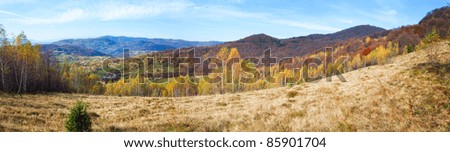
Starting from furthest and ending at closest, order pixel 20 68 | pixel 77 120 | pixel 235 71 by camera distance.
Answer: pixel 235 71
pixel 20 68
pixel 77 120

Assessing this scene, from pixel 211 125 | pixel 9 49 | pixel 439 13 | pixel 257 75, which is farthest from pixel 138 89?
pixel 439 13

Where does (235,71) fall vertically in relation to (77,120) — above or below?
below

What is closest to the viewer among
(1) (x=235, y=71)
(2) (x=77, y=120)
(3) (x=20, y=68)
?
(2) (x=77, y=120)

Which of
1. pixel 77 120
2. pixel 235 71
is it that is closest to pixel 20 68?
pixel 77 120

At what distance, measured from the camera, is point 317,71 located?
130375 millimetres

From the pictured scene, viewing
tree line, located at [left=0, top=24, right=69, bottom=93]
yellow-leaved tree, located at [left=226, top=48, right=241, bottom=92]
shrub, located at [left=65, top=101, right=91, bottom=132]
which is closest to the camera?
shrub, located at [left=65, top=101, right=91, bottom=132]

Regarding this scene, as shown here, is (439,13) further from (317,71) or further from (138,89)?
(138,89)

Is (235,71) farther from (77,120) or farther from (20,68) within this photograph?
(77,120)

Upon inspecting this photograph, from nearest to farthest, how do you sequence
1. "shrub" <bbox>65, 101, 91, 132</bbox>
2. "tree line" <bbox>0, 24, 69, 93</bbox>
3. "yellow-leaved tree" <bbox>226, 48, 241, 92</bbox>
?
"shrub" <bbox>65, 101, 91, 132</bbox>, "tree line" <bbox>0, 24, 69, 93</bbox>, "yellow-leaved tree" <bbox>226, 48, 241, 92</bbox>

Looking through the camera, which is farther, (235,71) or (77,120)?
(235,71)

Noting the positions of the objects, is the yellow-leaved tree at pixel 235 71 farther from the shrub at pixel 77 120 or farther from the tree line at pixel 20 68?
the shrub at pixel 77 120

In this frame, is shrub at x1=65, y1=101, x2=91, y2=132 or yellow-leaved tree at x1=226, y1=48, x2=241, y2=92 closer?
shrub at x1=65, y1=101, x2=91, y2=132

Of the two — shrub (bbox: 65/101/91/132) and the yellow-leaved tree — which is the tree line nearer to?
shrub (bbox: 65/101/91/132)

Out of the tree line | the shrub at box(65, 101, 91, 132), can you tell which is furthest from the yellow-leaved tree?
the shrub at box(65, 101, 91, 132)
